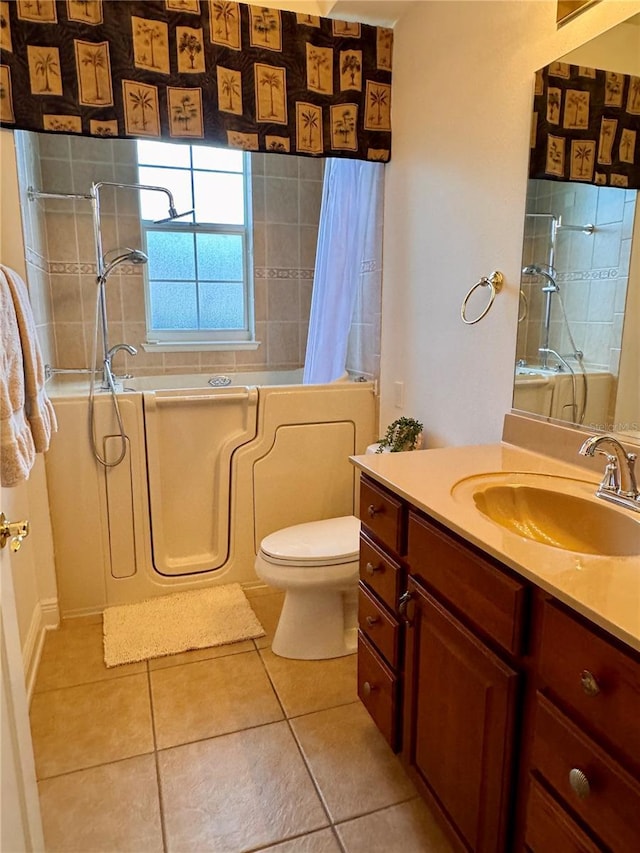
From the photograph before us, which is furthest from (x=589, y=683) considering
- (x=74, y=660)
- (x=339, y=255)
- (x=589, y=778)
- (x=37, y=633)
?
(x=339, y=255)

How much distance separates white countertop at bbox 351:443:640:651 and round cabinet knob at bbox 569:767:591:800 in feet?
0.86

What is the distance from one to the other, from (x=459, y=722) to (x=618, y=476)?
0.65 m

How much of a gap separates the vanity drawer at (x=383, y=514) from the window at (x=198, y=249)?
2.14m

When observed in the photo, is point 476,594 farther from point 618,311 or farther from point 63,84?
point 63,84

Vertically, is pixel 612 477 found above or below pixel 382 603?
above

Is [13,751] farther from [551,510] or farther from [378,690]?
[551,510]

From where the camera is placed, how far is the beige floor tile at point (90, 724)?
1.68 m

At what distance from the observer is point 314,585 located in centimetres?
201

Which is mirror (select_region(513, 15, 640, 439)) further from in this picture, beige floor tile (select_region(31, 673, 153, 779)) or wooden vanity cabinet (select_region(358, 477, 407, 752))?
beige floor tile (select_region(31, 673, 153, 779))

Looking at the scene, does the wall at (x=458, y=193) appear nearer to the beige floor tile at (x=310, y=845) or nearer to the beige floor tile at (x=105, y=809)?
the beige floor tile at (x=310, y=845)

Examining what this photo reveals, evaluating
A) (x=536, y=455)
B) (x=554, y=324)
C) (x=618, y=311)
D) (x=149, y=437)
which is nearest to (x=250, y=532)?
(x=149, y=437)

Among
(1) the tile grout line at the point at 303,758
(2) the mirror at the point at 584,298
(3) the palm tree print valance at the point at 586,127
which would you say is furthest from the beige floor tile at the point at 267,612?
(3) the palm tree print valance at the point at 586,127

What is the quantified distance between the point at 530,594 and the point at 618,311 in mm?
841

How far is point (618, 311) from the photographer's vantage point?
141 cm
